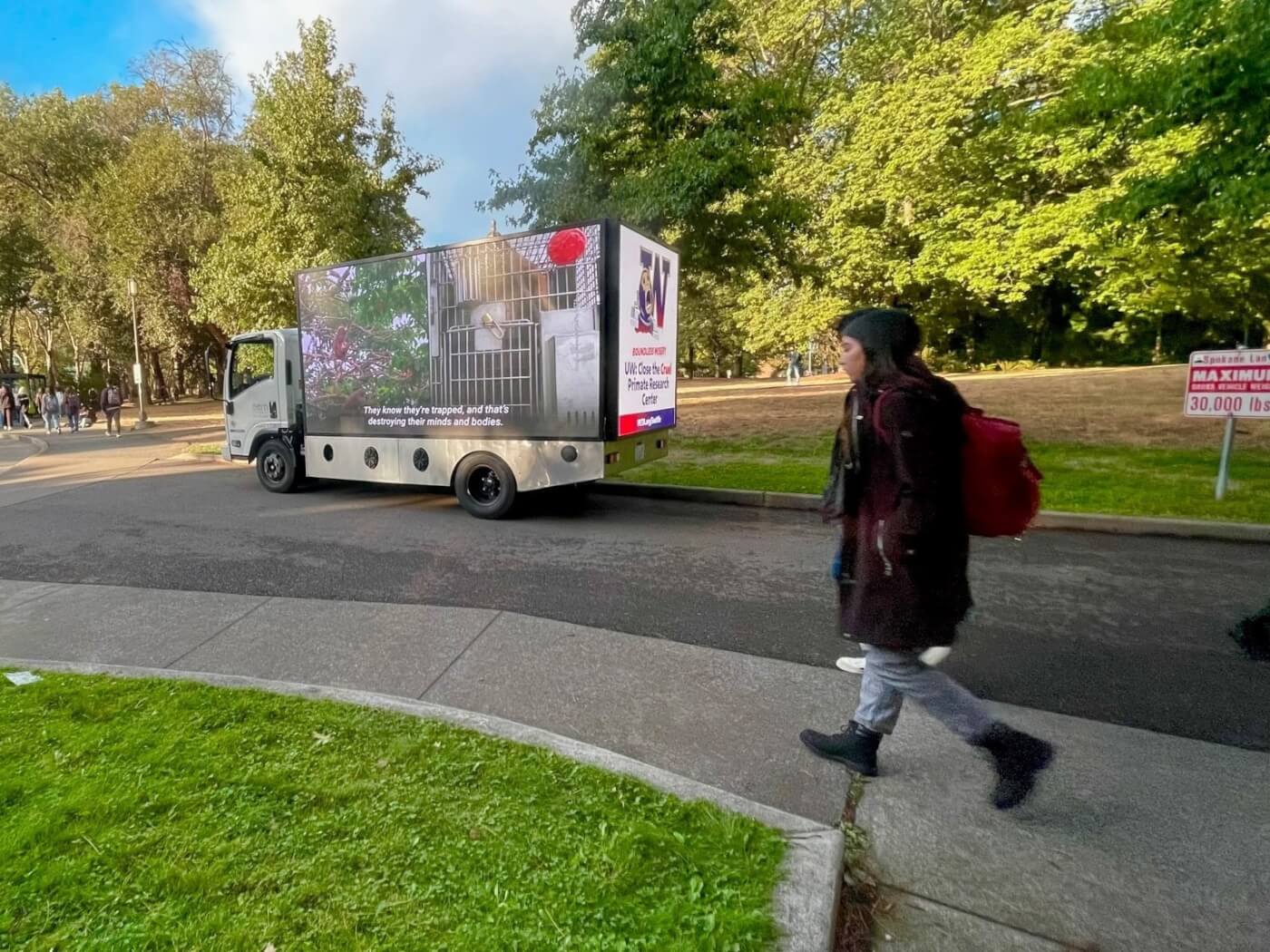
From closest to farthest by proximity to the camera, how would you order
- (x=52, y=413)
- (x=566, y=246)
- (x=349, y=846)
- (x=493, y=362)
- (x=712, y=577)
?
(x=349, y=846)
(x=712, y=577)
(x=566, y=246)
(x=493, y=362)
(x=52, y=413)

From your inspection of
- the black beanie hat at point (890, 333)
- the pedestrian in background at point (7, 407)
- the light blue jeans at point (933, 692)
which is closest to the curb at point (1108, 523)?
the light blue jeans at point (933, 692)

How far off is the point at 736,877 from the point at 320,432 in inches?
332

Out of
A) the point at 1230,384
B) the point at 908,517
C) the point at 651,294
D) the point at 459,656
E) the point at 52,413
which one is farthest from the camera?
the point at 52,413

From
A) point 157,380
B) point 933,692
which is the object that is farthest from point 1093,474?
point 157,380

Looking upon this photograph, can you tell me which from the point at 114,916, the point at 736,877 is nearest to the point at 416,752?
the point at 114,916

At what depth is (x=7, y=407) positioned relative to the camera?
78.2 ft

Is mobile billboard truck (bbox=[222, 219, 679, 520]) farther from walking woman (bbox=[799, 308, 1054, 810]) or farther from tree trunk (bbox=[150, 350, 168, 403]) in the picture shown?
tree trunk (bbox=[150, 350, 168, 403])

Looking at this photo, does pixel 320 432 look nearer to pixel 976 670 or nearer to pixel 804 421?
pixel 976 670

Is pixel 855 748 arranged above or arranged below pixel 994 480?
below

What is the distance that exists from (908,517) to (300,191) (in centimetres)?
1689

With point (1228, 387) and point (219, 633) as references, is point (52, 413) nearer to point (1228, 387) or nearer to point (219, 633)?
point (219, 633)

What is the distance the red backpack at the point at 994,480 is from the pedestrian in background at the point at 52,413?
93.8 feet

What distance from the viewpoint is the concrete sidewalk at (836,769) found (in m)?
2.12

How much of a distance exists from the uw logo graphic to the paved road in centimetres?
220
